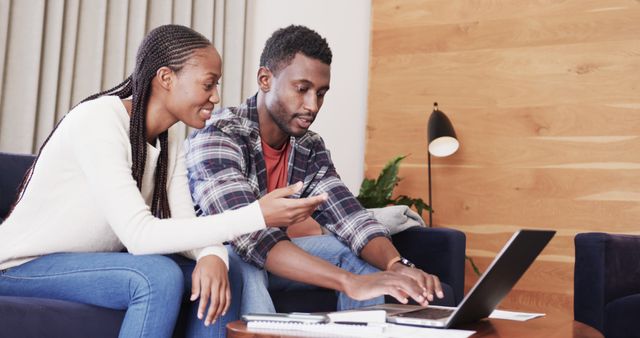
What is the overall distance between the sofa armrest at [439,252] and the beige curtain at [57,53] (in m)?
1.38

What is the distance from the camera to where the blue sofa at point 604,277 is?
83.5 inches

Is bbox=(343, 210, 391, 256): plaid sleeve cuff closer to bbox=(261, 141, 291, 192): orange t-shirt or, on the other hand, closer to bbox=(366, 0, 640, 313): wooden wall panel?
bbox=(261, 141, 291, 192): orange t-shirt

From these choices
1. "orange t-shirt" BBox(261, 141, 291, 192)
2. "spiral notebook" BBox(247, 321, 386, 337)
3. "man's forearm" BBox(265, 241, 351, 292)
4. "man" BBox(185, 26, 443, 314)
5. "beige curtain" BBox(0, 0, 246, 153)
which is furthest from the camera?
"beige curtain" BBox(0, 0, 246, 153)

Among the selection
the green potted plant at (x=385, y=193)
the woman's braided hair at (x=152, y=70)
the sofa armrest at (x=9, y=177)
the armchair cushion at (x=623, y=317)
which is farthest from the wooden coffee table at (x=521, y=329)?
the green potted plant at (x=385, y=193)

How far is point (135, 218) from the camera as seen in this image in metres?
1.37

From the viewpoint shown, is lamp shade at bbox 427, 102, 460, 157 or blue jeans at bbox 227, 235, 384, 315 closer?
blue jeans at bbox 227, 235, 384, 315

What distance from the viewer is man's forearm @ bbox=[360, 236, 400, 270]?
1.83m

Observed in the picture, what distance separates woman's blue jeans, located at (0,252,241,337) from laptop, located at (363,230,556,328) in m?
0.41

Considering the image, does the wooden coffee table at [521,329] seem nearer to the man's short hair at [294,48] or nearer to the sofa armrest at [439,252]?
the sofa armrest at [439,252]

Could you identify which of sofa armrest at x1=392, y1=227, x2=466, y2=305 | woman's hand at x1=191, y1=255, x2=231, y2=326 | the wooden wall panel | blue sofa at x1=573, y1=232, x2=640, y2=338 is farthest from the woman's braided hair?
the wooden wall panel

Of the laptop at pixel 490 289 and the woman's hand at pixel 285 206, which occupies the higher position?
the woman's hand at pixel 285 206

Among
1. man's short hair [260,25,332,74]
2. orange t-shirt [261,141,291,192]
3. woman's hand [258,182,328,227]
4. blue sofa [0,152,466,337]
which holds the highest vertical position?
man's short hair [260,25,332,74]

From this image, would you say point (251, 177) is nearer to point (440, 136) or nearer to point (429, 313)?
point (429, 313)

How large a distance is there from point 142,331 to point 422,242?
4.01ft
